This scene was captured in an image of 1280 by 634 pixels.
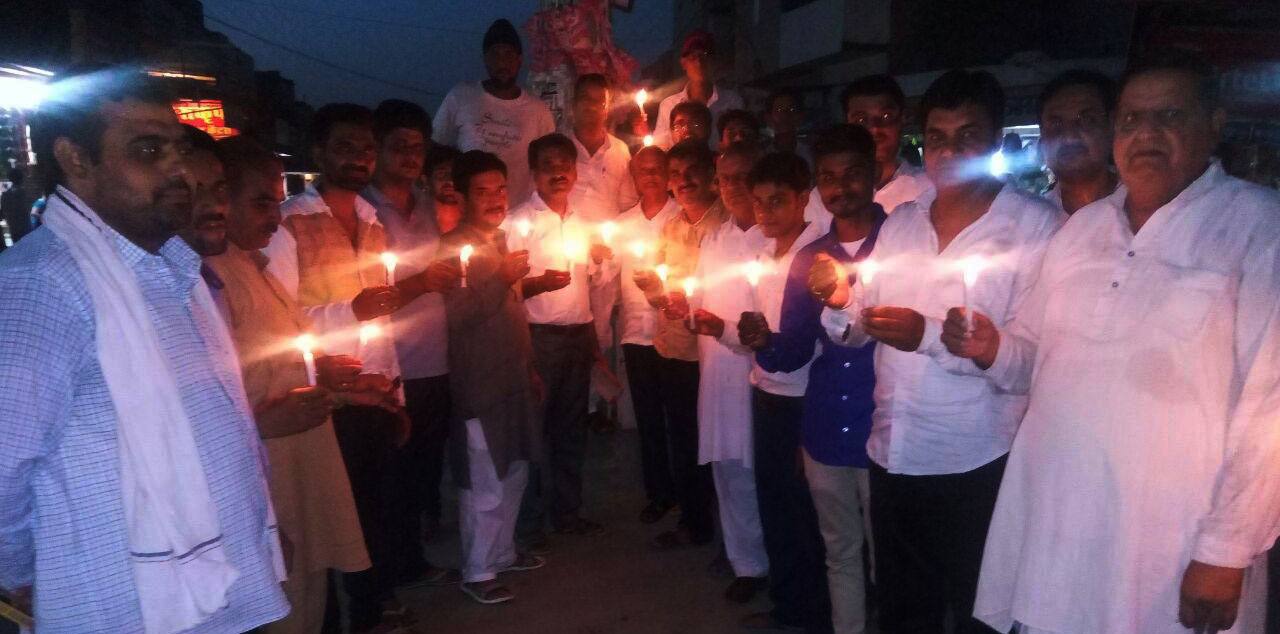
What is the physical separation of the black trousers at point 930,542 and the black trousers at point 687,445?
186 centimetres

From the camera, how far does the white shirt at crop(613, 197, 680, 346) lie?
491 cm

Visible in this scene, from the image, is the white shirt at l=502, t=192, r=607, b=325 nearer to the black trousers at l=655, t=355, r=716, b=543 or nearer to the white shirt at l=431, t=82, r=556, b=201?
the black trousers at l=655, t=355, r=716, b=543

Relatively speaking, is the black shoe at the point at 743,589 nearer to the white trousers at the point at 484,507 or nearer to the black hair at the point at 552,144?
the white trousers at the point at 484,507

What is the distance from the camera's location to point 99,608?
5.70 ft

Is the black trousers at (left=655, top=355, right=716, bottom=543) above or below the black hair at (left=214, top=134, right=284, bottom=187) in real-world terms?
below

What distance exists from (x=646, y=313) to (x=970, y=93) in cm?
260

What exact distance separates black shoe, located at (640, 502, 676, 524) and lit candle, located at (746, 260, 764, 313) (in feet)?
6.04

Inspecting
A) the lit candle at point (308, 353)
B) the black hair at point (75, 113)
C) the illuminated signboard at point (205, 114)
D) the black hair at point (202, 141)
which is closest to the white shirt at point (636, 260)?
the lit candle at point (308, 353)

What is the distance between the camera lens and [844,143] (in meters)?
3.13

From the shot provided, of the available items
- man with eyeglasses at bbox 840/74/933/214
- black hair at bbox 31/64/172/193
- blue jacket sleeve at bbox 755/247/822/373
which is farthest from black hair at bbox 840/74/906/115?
black hair at bbox 31/64/172/193

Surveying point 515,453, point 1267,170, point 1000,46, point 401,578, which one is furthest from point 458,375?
point 1000,46

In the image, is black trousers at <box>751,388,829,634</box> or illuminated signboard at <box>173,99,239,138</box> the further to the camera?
illuminated signboard at <box>173,99,239,138</box>

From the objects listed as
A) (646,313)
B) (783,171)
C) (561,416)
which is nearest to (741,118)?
(646,313)

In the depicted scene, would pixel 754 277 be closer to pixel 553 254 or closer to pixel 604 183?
pixel 553 254
